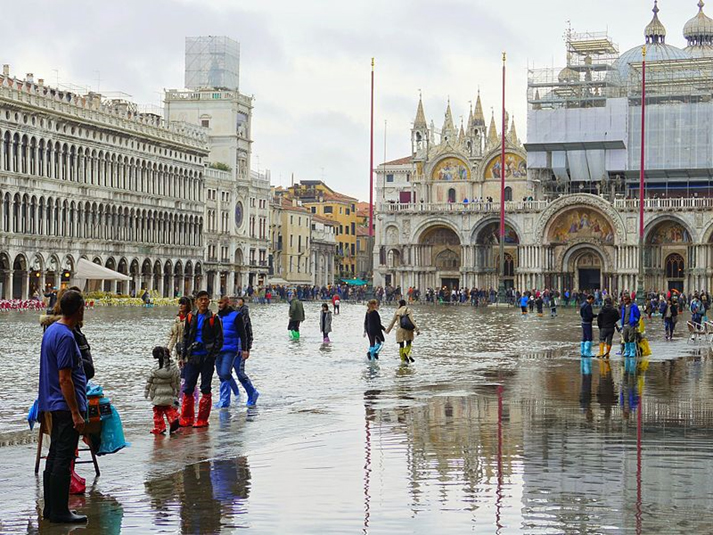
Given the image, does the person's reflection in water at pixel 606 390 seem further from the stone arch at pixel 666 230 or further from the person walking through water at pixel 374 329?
the stone arch at pixel 666 230

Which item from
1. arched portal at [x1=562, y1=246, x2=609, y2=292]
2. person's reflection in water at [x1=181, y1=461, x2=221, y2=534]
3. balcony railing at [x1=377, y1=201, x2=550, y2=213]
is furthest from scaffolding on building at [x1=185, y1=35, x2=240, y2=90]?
person's reflection in water at [x1=181, y1=461, x2=221, y2=534]

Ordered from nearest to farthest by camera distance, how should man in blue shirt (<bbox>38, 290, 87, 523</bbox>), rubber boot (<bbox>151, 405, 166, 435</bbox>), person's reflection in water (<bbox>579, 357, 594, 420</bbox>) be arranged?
man in blue shirt (<bbox>38, 290, 87, 523</bbox>) → rubber boot (<bbox>151, 405, 166, 435</bbox>) → person's reflection in water (<bbox>579, 357, 594, 420</bbox>)

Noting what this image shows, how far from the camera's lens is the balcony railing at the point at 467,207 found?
88.9 m

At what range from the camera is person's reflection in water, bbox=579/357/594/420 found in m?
15.8

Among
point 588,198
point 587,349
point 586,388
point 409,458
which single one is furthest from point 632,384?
point 588,198

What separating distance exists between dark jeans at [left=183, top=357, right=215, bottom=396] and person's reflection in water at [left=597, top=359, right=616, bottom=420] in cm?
446

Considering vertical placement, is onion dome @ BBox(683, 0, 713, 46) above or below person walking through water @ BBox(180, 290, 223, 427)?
above

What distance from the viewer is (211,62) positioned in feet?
351

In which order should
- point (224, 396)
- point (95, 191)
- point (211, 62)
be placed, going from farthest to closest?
point (211, 62)
point (95, 191)
point (224, 396)

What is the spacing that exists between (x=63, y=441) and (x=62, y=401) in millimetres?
274

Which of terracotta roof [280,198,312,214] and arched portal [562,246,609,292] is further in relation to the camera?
terracotta roof [280,198,312,214]

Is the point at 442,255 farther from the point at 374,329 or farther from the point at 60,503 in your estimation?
the point at 60,503

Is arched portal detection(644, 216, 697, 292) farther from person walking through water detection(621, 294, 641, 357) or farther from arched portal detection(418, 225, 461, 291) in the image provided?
person walking through water detection(621, 294, 641, 357)

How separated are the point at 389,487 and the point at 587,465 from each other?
1954 mm
